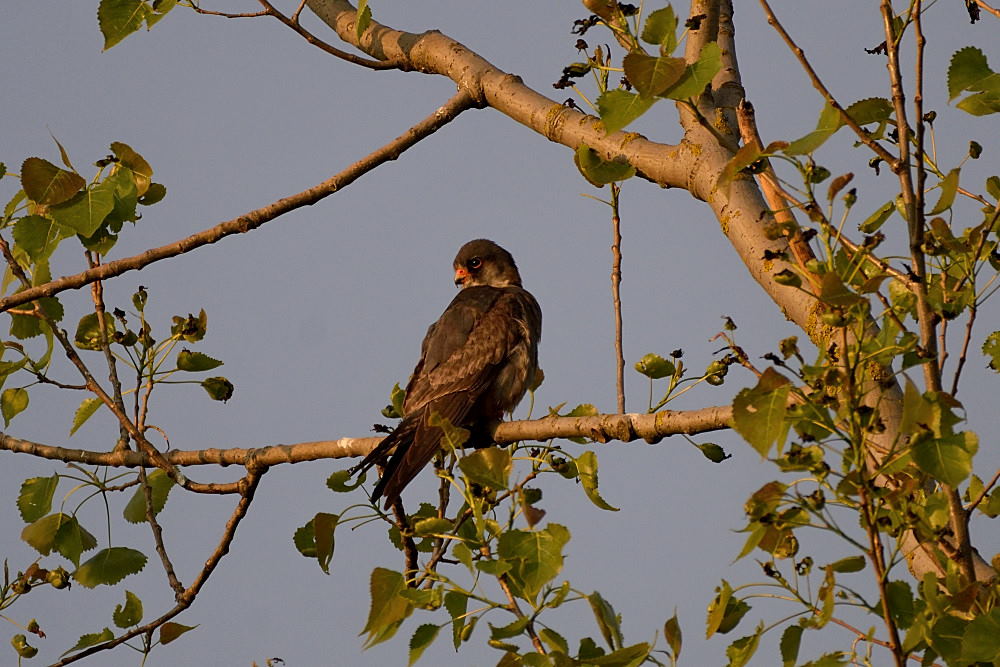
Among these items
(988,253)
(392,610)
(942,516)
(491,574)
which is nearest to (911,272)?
(988,253)

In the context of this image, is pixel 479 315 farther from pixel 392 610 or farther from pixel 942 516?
pixel 942 516

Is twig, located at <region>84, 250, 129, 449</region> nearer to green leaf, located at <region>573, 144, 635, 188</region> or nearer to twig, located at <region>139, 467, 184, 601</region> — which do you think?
twig, located at <region>139, 467, 184, 601</region>

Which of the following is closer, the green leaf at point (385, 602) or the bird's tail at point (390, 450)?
the green leaf at point (385, 602)

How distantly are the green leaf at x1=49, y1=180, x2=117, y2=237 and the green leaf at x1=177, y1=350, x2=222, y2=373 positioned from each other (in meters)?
0.58

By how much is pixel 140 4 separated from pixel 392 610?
226cm

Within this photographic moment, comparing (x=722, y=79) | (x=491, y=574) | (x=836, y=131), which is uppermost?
(x=722, y=79)

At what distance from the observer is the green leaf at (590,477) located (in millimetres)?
3424

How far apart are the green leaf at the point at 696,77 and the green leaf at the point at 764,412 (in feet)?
2.12

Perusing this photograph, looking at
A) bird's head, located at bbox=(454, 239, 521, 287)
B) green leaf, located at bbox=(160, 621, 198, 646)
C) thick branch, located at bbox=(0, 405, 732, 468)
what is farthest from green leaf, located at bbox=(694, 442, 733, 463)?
bird's head, located at bbox=(454, 239, 521, 287)

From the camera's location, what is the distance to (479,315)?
7.12 m

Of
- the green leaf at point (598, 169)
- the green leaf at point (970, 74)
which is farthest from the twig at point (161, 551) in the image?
the green leaf at point (970, 74)

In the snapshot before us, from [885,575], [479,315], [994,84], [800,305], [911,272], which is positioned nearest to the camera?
[885,575]

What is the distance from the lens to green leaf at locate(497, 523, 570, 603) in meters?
2.77

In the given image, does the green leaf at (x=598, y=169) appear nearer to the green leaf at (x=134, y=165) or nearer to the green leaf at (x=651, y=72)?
the green leaf at (x=651, y=72)
